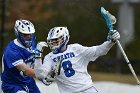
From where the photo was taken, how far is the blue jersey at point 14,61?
11.1m

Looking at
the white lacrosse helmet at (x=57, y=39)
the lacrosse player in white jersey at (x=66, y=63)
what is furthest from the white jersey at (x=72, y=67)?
the white lacrosse helmet at (x=57, y=39)

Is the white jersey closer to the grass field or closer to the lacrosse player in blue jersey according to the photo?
the lacrosse player in blue jersey

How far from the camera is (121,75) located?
25984 mm

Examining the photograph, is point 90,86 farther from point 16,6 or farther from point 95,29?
point 16,6

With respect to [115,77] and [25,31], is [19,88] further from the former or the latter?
[115,77]

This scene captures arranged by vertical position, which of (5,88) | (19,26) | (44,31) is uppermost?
(19,26)

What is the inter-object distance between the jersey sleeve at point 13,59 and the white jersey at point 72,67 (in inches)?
25.6

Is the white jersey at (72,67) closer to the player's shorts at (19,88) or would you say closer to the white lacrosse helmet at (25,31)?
the white lacrosse helmet at (25,31)

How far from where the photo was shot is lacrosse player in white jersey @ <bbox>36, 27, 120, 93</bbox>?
10469 millimetres

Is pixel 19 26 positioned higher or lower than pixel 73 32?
higher

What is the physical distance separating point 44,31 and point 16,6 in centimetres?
1286

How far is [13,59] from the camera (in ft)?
36.3

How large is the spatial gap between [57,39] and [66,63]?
0.36 metres

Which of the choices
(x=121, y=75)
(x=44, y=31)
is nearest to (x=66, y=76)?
(x=44, y=31)
